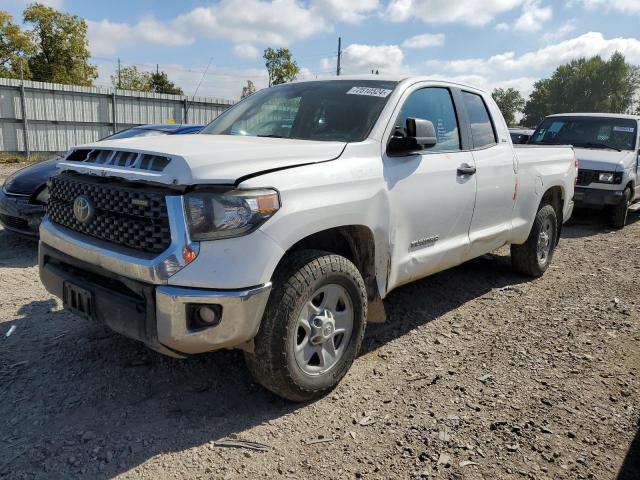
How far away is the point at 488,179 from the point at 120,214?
9.66ft

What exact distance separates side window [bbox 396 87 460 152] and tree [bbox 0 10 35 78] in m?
35.0

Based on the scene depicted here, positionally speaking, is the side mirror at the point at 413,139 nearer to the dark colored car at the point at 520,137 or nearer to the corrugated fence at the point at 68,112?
the dark colored car at the point at 520,137

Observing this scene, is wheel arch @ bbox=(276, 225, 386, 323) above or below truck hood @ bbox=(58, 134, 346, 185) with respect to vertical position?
below

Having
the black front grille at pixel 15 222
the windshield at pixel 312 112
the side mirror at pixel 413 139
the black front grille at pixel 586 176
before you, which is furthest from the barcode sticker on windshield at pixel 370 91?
the black front grille at pixel 586 176

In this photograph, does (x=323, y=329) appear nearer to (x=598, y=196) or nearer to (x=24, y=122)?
(x=598, y=196)

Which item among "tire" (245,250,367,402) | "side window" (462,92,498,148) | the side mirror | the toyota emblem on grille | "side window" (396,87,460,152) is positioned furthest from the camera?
"side window" (462,92,498,148)

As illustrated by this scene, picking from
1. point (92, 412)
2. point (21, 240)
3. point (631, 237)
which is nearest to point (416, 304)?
point (92, 412)

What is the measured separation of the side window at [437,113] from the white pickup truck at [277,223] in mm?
15

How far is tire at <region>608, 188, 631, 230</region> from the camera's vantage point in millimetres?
8812

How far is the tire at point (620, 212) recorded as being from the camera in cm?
881

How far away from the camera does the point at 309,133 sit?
3.54m

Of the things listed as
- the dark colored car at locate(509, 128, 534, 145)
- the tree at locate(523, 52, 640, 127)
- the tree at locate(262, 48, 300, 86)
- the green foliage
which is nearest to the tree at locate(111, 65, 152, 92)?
the green foliage

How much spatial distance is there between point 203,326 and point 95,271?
2.41 feet

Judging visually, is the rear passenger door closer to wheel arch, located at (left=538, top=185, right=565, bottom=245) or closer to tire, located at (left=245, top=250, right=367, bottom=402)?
wheel arch, located at (left=538, top=185, right=565, bottom=245)
